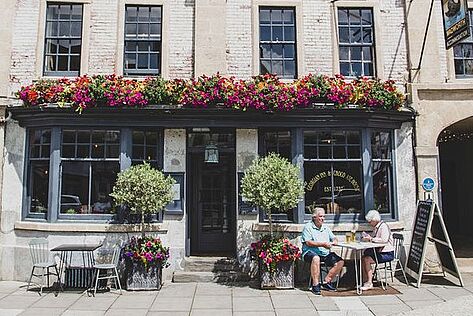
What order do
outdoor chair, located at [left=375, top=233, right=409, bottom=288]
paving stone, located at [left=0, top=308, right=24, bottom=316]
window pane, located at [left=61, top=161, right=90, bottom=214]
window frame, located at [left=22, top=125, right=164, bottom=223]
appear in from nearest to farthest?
paving stone, located at [left=0, top=308, right=24, bottom=316] → outdoor chair, located at [left=375, top=233, right=409, bottom=288] → window frame, located at [left=22, top=125, right=164, bottom=223] → window pane, located at [left=61, top=161, right=90, bottom=214]

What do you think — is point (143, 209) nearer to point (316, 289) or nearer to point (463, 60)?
point (316, 289)

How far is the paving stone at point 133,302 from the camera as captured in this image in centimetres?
691

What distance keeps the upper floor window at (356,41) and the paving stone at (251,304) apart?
558cm

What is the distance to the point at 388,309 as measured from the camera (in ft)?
22.0

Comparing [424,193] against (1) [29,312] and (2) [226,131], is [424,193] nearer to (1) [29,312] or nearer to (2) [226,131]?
(2) [226,131]

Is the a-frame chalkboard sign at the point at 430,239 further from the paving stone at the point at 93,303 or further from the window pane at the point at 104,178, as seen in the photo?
the window pane at the point at 104,178

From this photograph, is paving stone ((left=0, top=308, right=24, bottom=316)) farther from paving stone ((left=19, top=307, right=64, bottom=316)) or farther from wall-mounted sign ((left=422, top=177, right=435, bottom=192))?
wall-mounted sign ((left=422, top=177, right=435, bottom=192))

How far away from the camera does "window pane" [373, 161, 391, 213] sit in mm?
9078

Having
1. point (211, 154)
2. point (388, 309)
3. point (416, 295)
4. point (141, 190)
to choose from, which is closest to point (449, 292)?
point (416, 295)

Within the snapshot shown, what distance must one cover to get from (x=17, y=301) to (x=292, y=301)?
5.05m

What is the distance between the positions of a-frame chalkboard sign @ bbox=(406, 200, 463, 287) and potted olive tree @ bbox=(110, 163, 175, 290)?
523 cm

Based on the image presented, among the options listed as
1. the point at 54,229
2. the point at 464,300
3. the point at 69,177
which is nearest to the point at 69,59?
the point at 69,177

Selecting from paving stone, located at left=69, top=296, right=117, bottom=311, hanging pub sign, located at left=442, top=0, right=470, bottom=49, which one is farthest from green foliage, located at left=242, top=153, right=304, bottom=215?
hanging pub sign, located at left=442, top=0, right=470, bottom=49

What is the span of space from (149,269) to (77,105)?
12.4 ft
